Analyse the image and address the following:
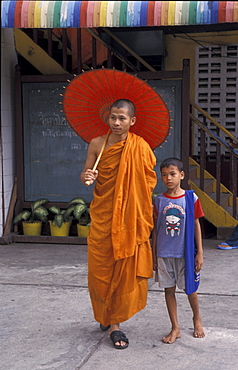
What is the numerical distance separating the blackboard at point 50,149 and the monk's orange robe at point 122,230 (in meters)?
3.38

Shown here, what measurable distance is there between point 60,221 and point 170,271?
3.41m

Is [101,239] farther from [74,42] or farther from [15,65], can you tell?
[74,42]

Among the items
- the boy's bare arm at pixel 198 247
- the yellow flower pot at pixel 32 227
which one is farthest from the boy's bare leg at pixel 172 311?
the yellow flower pot at pixel 32 227

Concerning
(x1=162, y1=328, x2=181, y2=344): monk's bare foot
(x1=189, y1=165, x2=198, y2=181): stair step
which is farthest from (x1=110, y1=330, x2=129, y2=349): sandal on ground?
(x1=189, y1=165, x2=198, y2=181): stair step

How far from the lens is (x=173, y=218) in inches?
146

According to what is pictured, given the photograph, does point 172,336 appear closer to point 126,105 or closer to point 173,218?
point 173,218

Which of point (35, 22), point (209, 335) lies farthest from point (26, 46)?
point (209, 335)

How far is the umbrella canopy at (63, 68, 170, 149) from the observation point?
3.78 metres

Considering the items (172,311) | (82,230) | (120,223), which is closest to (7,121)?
(82,230)

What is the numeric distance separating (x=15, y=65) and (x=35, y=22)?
4.81 ft

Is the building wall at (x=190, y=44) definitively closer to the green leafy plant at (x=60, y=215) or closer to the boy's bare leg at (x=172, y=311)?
the green leafy plant at (x=60, y=215)

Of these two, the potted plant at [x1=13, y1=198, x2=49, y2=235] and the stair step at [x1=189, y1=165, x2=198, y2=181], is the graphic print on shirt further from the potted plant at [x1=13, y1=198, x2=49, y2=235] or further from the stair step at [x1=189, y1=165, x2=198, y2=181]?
the stair step at [x1=189, y1=165, x2=198, y2=181]

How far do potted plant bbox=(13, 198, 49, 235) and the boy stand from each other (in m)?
3.53

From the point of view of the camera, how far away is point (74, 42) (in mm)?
7969
